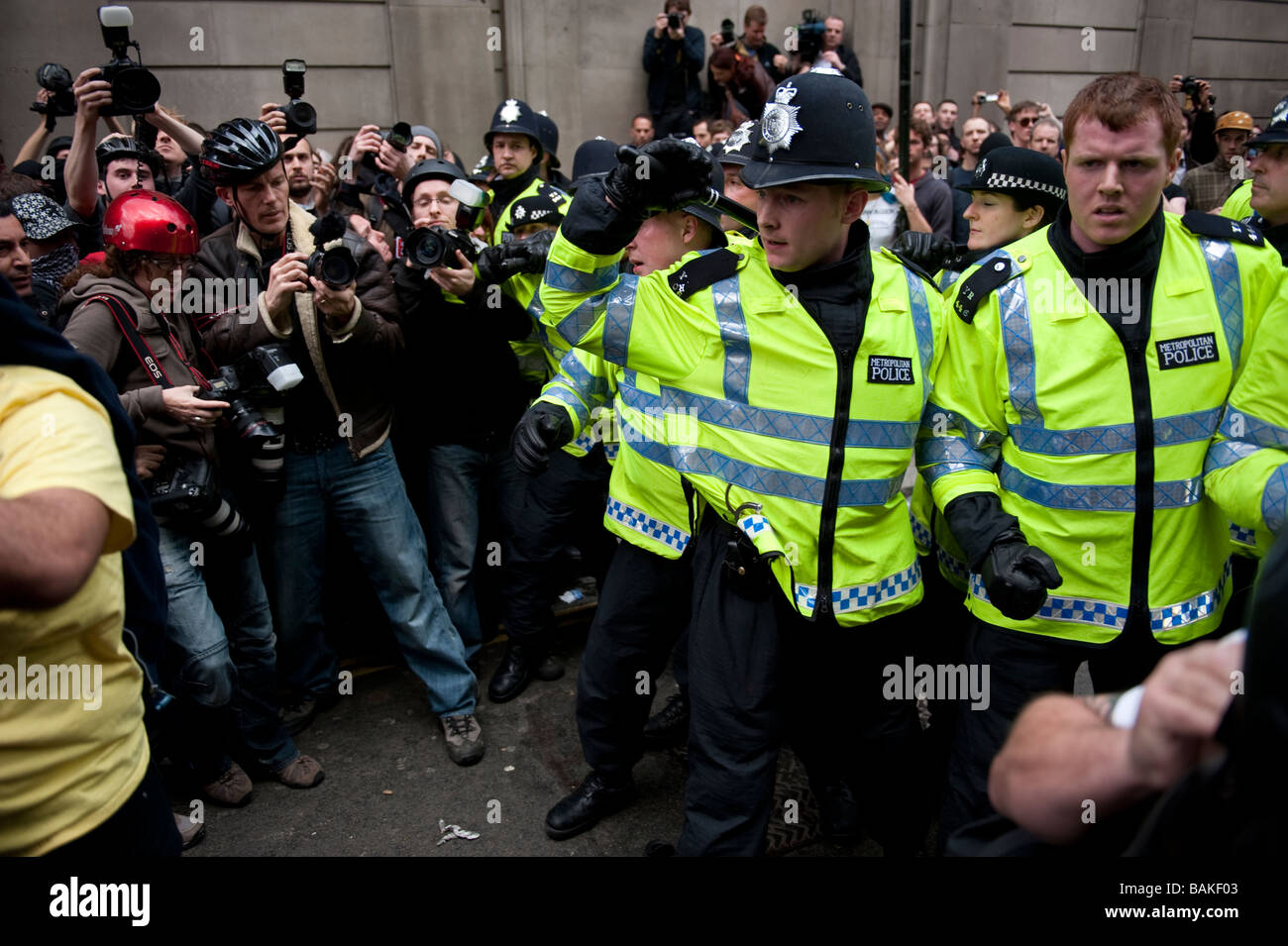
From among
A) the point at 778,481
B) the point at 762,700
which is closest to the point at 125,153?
the point at 778,481

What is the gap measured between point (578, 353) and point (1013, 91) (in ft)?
40.8

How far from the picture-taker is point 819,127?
2496 mm

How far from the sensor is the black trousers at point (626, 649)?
328cm

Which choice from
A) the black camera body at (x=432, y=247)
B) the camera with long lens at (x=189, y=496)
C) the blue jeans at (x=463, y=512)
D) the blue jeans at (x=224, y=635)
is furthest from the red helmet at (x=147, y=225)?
the blue jeans at (x=463, y=512)

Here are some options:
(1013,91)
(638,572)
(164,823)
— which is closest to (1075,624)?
(638,572)

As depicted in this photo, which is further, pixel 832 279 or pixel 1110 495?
pixel 832 279

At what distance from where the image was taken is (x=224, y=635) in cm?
330

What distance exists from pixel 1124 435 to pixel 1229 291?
0.49 m

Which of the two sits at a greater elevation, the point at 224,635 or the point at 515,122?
the point at 515,122

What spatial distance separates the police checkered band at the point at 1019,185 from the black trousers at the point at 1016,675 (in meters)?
1.96

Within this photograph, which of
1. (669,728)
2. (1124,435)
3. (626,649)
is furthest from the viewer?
(669,728)

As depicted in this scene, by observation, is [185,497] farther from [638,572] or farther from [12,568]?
[12,568]

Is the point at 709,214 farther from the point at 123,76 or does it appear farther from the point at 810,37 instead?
the point at 810,37

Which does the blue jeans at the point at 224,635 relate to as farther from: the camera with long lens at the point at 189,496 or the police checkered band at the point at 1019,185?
the police checkered band at the point at 1019,185
